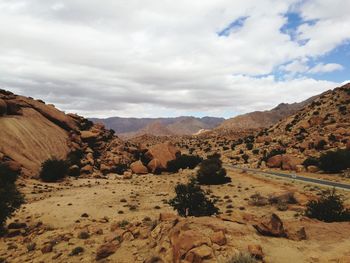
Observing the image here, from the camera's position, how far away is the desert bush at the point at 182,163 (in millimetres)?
50062

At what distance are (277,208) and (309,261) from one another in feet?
40.1

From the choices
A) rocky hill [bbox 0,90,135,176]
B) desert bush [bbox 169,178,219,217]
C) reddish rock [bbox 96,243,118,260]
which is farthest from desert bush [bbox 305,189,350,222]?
rocky hill [bbox 0,90,135,176]

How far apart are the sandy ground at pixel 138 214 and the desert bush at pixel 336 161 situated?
24.1 feet

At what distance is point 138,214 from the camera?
23.0m

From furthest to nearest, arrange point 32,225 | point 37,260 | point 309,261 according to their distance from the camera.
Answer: point 32,225
point 37,260
point 309,261

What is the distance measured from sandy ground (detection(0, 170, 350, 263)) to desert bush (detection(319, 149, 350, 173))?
735 cm

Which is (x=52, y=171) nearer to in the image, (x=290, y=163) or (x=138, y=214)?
(x=138, y=214)

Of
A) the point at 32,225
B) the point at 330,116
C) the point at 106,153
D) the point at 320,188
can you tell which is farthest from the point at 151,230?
the point at 330,116

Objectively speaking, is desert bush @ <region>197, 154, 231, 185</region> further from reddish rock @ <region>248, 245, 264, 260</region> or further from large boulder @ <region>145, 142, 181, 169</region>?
reddish rock @ <region>248, 245, 264, 260</region>

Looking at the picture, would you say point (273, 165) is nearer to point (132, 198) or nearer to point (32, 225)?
point (132, 198)

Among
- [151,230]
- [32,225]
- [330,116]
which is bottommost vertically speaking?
[32,225]

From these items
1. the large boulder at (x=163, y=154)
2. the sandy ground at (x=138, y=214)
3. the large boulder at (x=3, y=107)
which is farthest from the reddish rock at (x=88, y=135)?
the sandy ground at (x=138, y=214)

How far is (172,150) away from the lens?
53562 millimetres

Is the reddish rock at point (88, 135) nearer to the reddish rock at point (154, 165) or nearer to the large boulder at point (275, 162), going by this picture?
the reddish rock at point (154, 165)
